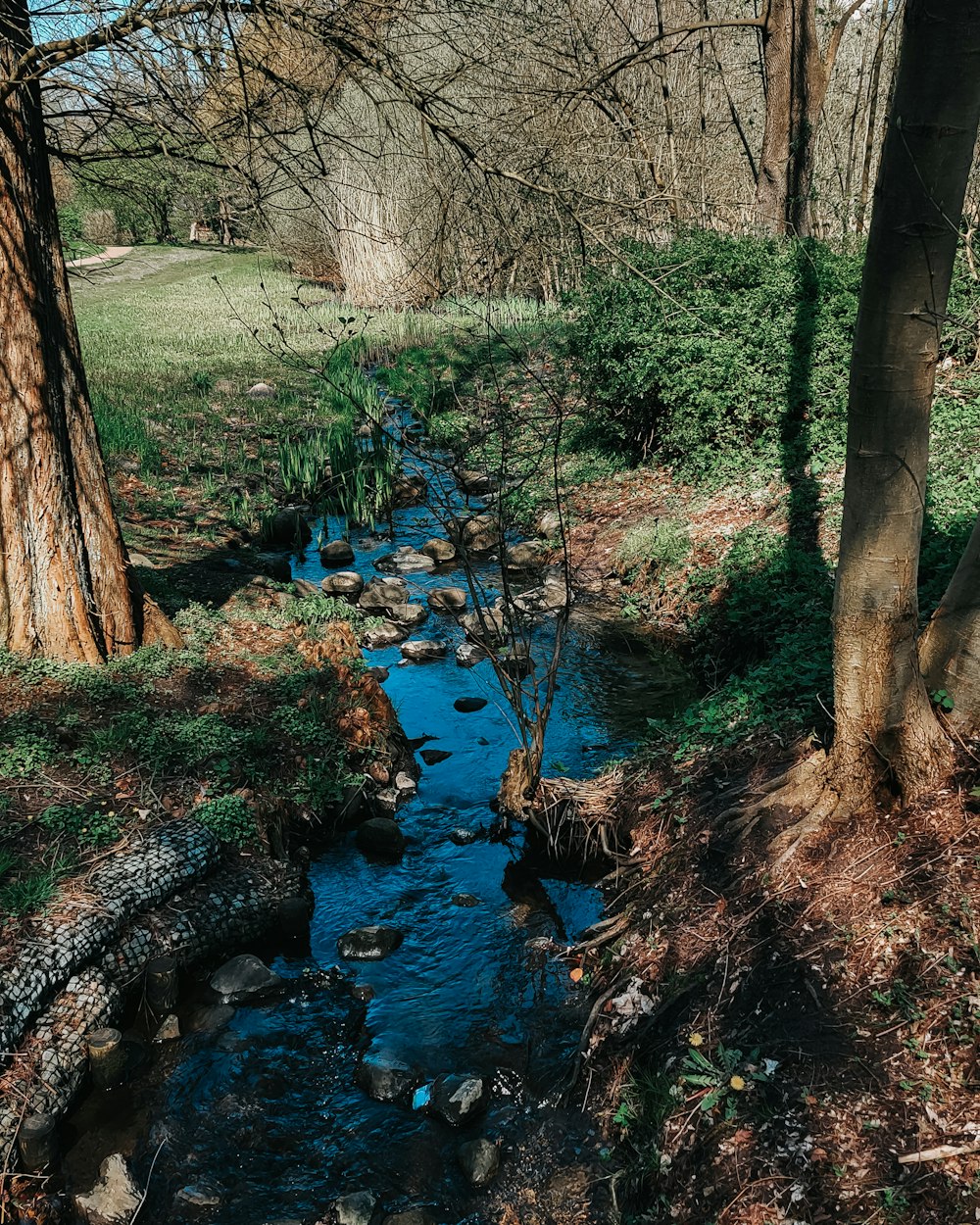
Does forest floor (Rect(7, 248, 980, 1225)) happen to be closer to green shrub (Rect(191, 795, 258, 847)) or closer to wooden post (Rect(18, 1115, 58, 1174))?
green shrub (Rect(191, 795, 258, 847))

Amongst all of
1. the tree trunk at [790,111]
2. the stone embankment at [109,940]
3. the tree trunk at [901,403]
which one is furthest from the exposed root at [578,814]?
the tree trunk at [790,111]

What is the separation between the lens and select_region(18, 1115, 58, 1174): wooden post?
3.33m

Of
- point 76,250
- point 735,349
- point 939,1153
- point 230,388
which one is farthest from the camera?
point 230,388

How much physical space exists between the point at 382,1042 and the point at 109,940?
1.28 m

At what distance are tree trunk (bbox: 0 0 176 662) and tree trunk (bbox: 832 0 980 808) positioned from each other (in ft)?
13.9

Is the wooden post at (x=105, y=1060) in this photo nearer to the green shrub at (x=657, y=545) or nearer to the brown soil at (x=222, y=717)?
the brown soil at (x=222, y=717)

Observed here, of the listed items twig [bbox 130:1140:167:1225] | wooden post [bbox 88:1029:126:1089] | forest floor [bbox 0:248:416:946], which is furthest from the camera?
forest floor [bbox 0:248:416:946]

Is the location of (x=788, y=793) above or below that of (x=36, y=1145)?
above

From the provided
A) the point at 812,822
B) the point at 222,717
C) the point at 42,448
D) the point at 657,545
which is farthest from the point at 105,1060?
the point at 657,545

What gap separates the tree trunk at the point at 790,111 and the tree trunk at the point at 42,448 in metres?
8.40

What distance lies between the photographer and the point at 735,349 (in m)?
9.05

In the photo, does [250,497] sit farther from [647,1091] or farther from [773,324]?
[647,1091]

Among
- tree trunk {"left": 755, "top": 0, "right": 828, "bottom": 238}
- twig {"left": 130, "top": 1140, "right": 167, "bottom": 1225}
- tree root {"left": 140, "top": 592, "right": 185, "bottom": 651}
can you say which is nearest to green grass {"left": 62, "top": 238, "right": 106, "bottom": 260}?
tree root {"left": 140, "top": 592, "right": 185, "bottom": 651}

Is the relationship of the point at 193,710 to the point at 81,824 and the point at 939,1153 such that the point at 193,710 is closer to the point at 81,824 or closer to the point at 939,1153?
the point at 81,824
